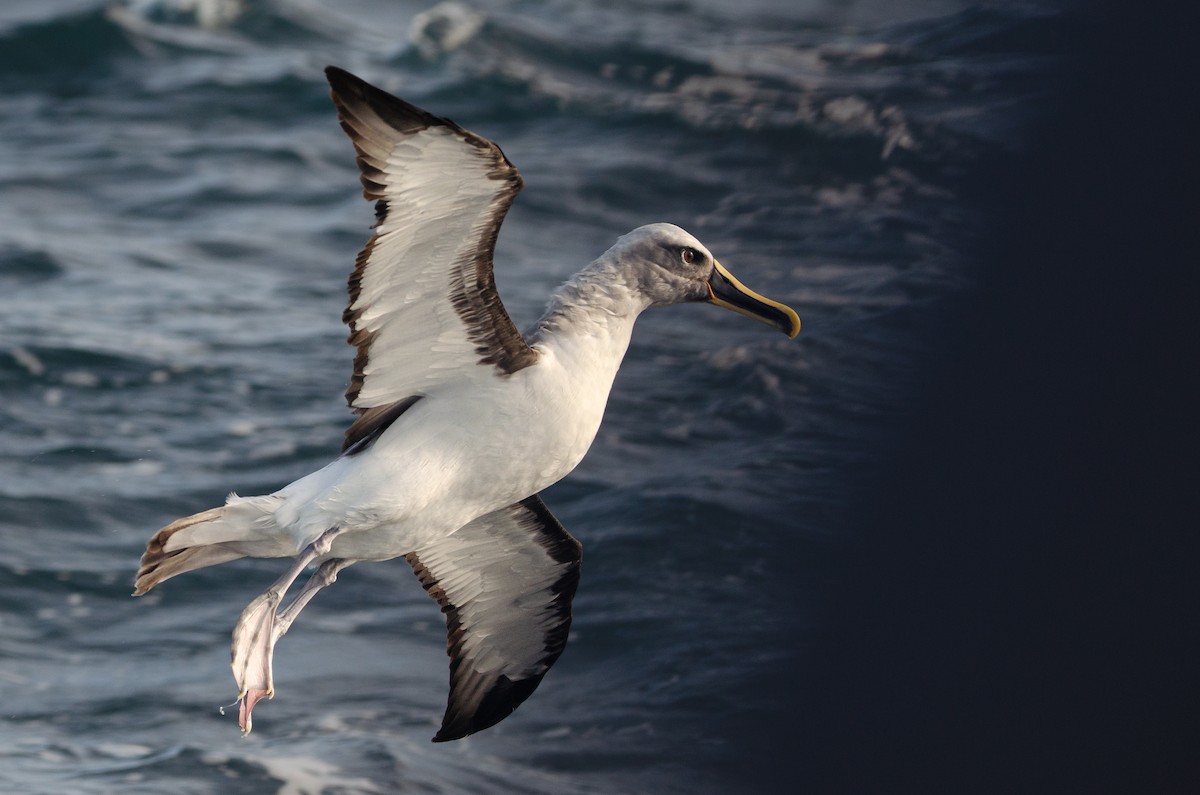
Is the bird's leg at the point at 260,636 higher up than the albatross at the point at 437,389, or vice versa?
the albatross at the point at 437,389

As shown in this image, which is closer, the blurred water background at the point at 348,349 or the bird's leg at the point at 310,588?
the bird's leg at the point at 310,588

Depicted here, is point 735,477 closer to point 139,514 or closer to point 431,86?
point 139,514

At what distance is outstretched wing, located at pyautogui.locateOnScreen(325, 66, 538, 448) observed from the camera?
5.51 metres

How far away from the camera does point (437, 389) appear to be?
643cm

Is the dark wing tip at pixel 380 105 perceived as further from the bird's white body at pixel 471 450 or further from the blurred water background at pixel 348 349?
the blurred water background at pixel 348 349

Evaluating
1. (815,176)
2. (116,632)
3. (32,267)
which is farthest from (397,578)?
(815,176)

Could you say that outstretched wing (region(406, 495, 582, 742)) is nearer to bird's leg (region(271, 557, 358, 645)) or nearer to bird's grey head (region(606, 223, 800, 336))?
bird's leg (region(271, 557, 358, 645))

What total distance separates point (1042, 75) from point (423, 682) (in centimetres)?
1536

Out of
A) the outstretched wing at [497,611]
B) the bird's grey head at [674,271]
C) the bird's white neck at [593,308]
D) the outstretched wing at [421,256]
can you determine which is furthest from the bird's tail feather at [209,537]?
the bird's grey head at [674,271]

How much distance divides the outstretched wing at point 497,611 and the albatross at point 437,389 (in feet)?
3.15

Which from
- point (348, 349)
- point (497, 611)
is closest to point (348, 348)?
point (348, 349)

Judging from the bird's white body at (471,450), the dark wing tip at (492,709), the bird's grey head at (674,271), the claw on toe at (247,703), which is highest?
the bird's grey head at (674,271)

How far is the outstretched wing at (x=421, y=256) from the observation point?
5508 millimetres

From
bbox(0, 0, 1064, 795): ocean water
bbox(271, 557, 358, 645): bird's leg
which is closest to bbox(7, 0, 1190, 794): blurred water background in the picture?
bbox(0, 0, 1064, 795): ocean water
